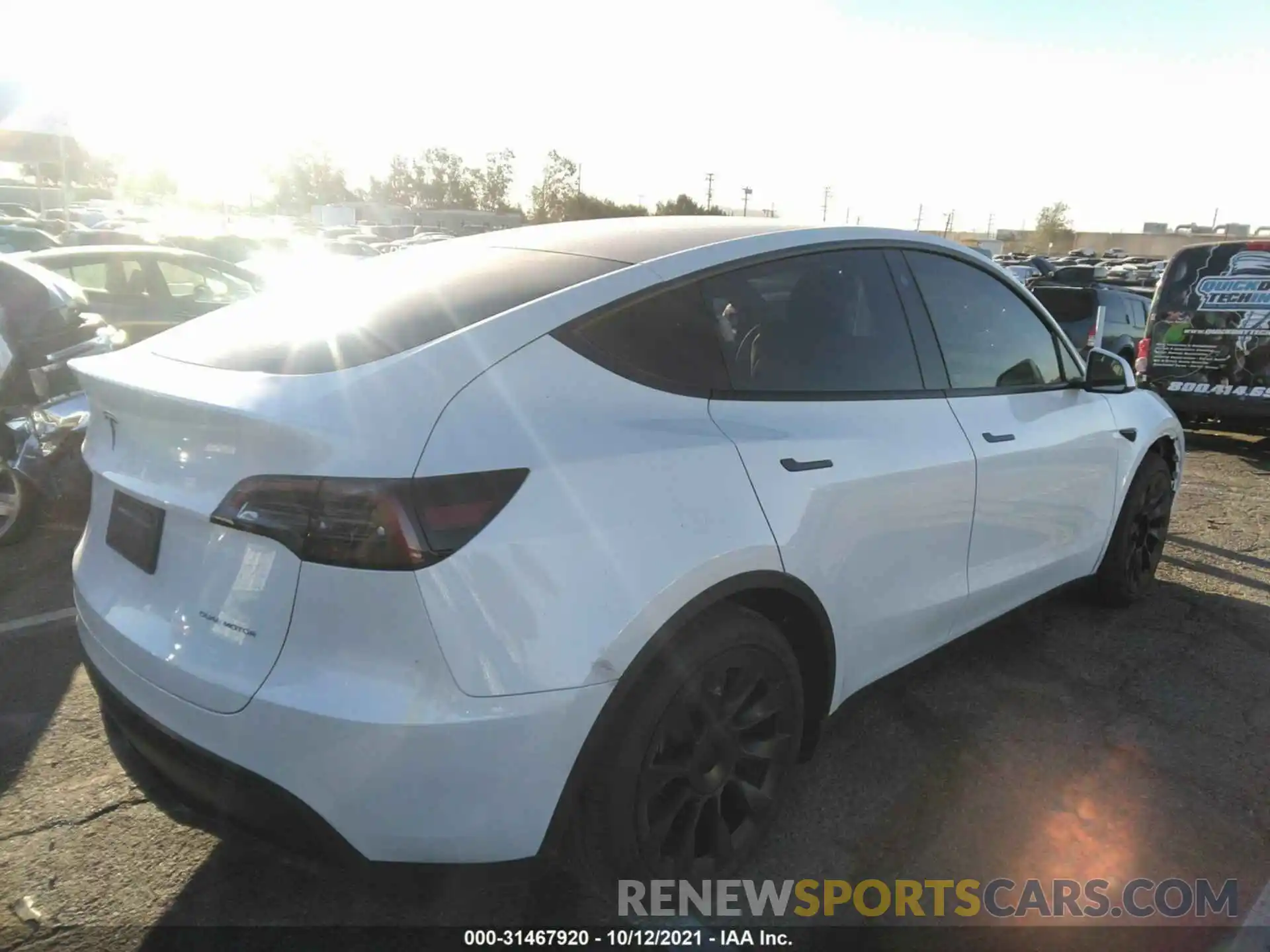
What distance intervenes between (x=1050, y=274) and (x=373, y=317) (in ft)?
68.6

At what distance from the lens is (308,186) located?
95.5 meters

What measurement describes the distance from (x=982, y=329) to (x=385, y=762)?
270cm

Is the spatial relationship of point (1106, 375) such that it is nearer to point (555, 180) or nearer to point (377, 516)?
point (377, 516)

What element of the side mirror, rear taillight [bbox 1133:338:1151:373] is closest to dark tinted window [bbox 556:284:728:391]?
the side mirror

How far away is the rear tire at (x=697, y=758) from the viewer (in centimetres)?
210

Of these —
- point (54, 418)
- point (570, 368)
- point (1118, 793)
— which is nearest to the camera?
point (570, 368)

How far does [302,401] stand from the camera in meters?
1.92

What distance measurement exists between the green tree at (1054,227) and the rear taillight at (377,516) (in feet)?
369

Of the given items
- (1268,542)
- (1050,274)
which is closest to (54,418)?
(1268,542)

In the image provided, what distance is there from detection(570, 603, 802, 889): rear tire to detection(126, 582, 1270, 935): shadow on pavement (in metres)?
0.21

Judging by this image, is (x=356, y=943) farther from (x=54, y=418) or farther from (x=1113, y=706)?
(x=54, y=418)

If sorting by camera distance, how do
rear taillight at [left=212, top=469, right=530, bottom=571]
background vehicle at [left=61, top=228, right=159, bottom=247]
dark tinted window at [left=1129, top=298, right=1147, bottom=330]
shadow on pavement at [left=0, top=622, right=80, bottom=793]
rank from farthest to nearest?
background vehicle at [left=61, top=228, right=159, bottom=247] → dark tinted window at [left=1129, top=298, right=1147, bottom=330] → shadow on pavement at [left=0, top=622, right=80, bottom=793] → rear taillight at [left=212, top=469, right=530, bottom=571]

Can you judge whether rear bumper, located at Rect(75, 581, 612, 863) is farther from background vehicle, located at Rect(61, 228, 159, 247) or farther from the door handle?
background vehicle, located at Rect(61, 228, 159, 247)

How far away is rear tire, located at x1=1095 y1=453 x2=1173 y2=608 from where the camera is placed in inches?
174
